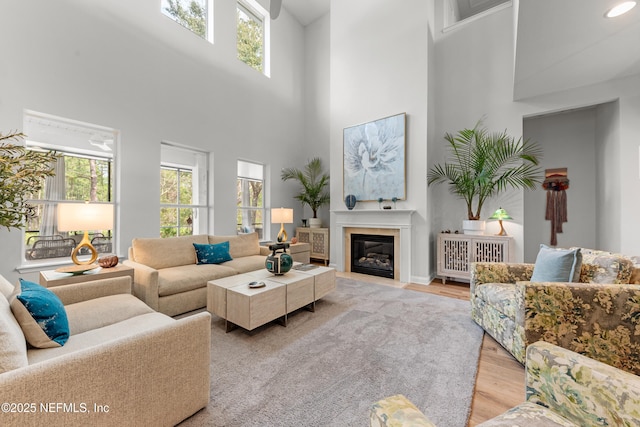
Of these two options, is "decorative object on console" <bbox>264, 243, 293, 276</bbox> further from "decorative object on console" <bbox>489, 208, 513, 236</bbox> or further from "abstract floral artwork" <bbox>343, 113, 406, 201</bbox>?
"decorative object on console" <bbox>489, 208, 513, 236</bbox>

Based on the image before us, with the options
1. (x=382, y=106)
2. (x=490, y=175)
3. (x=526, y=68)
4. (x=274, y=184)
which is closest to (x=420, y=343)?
(x=490, y=175)

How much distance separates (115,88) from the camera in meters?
3.31

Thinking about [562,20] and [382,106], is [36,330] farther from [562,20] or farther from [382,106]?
[382,106]

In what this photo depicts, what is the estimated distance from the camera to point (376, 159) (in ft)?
14.8

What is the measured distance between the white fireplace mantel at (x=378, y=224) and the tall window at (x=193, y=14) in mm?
3860

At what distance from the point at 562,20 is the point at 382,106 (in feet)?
8.45

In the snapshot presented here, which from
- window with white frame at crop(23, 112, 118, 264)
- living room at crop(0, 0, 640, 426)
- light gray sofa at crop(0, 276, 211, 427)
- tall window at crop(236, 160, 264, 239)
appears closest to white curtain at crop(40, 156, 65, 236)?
window with white frame at crop(23, 112, 118, 264)

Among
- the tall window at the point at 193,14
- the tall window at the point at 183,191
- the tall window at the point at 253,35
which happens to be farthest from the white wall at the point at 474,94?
the tall window at the point at 193,14

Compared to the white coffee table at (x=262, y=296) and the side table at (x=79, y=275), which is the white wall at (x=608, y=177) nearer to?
the white coffee table at (x=262, y=296)

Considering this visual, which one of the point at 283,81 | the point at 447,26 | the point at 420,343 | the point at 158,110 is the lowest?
the point at 420,343

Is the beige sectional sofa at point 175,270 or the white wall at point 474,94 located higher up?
the white wall at point 474,94

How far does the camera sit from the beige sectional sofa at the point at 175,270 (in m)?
2.56

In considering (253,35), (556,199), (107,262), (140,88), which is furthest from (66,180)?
(556,199)

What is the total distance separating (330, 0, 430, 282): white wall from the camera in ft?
13.5
